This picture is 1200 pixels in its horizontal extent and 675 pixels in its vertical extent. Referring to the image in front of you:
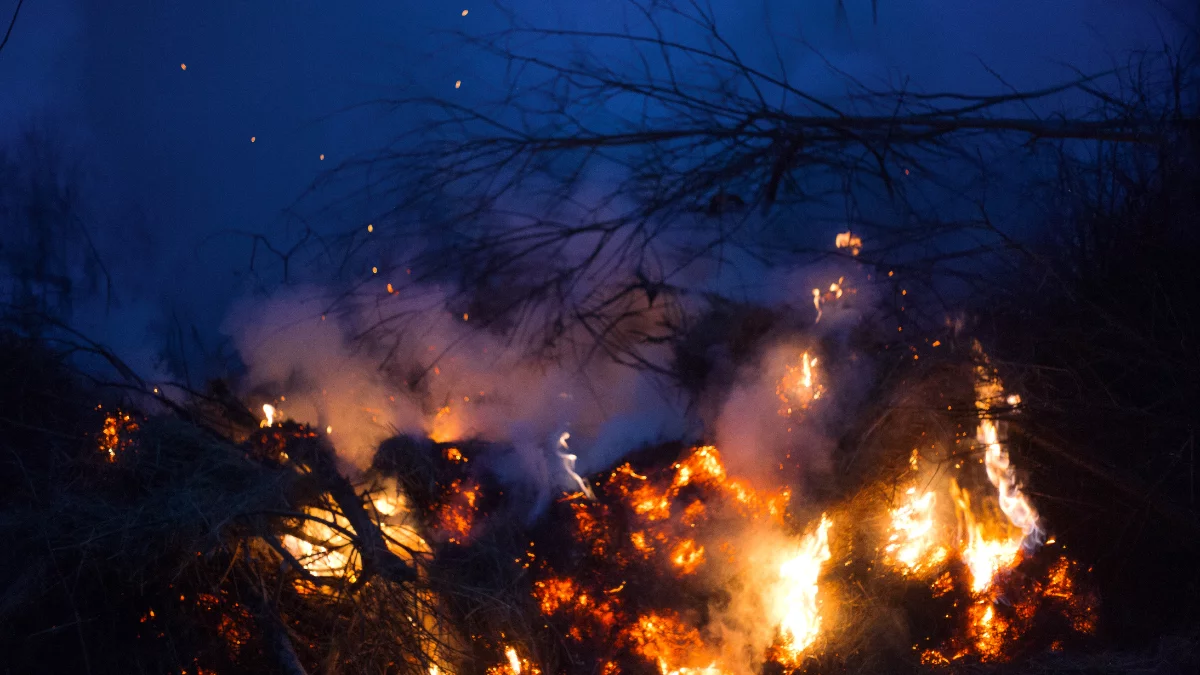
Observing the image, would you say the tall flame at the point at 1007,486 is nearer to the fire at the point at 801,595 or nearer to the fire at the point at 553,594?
the fire at the point at 801,595

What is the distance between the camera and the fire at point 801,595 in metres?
3.84

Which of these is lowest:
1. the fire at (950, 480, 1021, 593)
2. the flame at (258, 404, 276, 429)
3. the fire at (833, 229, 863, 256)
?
the fire at (950, 480, 1021, 593)

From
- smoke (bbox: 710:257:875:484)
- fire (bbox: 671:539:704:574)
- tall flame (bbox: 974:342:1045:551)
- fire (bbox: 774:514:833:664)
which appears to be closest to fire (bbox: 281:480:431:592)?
fire (bbox: 671:539:704:574)

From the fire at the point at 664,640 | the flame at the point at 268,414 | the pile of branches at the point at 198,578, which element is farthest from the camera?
the flame at the point at 268,414

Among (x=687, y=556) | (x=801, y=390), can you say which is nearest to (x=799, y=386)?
(x=801, y=390)

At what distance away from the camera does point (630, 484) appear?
147 inches

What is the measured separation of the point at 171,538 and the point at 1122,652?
498cm

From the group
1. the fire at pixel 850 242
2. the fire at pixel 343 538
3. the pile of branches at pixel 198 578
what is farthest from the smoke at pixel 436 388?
the fire at pixel 850 242

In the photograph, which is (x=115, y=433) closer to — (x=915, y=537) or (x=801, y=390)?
(x=801, y=390)

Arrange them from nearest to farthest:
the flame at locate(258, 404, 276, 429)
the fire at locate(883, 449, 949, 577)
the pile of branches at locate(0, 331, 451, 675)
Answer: the pile of branches at locate(0, 331, 451, 675) → the fire at locate(883, 449, 949, 577) → the flame at locate(258, 404, 276, 429)

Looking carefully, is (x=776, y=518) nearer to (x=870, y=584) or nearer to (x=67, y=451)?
(x=870, y=584)

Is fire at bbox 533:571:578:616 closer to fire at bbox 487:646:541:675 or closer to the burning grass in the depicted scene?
the burning grass

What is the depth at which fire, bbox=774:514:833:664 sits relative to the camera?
12.6 feet

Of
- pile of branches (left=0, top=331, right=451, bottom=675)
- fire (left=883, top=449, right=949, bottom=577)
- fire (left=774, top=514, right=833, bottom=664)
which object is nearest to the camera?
pile of branches (left=0, top=331, right=451, bottom=675)
